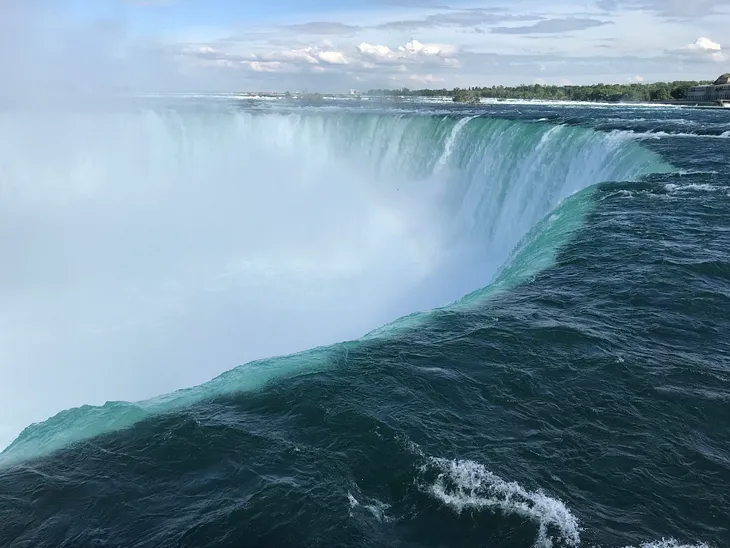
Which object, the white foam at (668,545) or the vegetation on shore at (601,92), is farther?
the vegetation on shore at (601,92)

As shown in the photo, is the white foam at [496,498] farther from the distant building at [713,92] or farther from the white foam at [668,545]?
the distant building at [713,92]

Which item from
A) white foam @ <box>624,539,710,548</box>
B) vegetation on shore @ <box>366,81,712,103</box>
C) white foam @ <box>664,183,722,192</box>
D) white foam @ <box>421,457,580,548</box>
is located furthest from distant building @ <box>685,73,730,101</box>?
white foam @ <box>421,457,580,548</box>

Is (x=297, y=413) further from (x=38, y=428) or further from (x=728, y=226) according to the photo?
(x=728, y=226)

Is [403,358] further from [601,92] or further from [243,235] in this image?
[601,92]

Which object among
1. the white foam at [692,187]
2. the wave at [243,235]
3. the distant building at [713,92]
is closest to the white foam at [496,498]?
the wave at [243,235]

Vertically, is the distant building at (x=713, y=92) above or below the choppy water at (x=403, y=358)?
above

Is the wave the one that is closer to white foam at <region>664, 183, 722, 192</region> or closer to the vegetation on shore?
white foam at <region>664, 183, 722, 192</region>

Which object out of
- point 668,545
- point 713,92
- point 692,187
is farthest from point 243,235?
point 713,92

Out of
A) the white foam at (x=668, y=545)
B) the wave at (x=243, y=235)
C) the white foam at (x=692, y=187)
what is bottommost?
the wave at (x=243, y=235)
